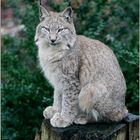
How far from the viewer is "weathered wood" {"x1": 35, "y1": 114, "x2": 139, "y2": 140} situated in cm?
430

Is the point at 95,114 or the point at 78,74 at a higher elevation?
the point at 78,74

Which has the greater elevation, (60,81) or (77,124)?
(60,81)

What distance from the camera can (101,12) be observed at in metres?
6.84

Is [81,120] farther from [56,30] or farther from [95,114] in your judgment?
[56,30]

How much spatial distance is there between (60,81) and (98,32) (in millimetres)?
1720

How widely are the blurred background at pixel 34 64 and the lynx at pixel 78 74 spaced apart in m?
1.14

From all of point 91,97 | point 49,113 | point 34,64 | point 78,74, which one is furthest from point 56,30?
point 34,64

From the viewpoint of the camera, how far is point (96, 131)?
172 inches

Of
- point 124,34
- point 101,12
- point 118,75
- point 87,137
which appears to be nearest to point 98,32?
point 101,12

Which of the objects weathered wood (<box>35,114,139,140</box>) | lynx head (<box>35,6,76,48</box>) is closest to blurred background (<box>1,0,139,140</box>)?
lynx head (<box>35,6,76,48</box>)

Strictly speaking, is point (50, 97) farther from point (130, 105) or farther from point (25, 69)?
point (130, 105)

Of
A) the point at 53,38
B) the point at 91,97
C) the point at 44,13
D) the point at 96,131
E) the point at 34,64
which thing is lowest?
the point at 96,131

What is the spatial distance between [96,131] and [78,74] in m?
0.60

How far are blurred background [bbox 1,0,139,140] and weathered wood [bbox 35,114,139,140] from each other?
4.54ft
